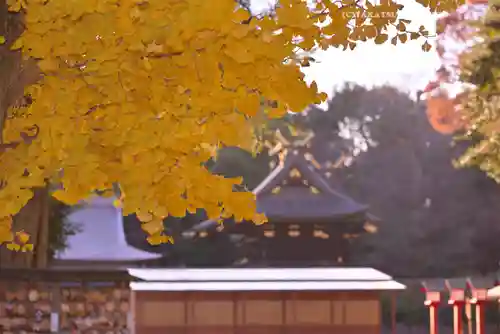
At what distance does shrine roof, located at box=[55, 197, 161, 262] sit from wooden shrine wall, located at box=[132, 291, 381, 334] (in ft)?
4.15

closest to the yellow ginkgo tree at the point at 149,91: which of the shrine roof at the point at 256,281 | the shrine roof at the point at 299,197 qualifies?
the shrine roof at the point at 256,281

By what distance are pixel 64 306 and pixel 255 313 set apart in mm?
7728

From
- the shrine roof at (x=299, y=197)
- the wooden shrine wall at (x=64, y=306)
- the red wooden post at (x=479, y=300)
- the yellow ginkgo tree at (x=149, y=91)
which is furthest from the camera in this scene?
the shrine roof at (x=299, y=197)

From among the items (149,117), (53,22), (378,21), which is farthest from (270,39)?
(378,21)

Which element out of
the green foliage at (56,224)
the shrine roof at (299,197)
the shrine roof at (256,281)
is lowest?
the shrine roof at (256,281)

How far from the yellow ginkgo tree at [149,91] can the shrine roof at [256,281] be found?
18.1 meters

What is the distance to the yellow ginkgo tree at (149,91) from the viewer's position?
4.21m

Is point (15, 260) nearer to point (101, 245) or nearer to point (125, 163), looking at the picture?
point (101, 245)

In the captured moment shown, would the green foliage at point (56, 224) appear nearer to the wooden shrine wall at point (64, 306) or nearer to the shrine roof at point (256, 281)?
the wooden shrine wall at point (64, 306)

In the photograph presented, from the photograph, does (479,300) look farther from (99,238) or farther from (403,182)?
(403,182)

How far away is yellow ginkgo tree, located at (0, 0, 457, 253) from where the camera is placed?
4211 mm

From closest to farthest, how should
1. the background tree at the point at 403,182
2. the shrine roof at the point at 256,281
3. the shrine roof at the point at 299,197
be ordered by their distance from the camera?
the shrine roof at the point at 256,281 → the shrine roof at the point at 299,197 → the background tree at the point at 403,182

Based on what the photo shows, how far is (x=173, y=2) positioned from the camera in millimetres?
4164

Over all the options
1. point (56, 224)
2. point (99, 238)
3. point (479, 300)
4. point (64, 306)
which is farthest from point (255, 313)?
point (64, 306)
